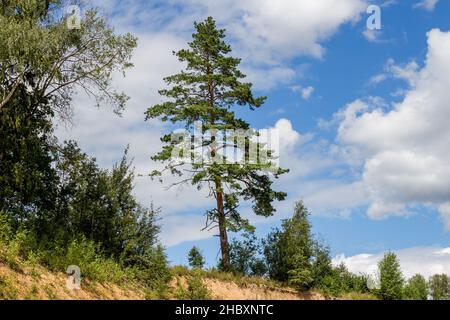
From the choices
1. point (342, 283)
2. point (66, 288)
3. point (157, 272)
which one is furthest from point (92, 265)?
point (342, 283)

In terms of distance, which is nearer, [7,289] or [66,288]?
[7,289]

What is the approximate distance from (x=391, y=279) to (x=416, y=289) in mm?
5801

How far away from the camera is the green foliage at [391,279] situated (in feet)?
109

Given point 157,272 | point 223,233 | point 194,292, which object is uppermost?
point 223,233

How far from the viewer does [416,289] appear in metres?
38.0

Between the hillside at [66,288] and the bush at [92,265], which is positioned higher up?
the bush at [92,265]

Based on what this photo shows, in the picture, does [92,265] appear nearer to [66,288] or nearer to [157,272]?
[66,288]

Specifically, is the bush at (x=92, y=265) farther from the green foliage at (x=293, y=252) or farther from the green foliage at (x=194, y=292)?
the green foliage at (x=293, y=252)

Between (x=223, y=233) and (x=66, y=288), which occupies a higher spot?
(x=223, y=233)

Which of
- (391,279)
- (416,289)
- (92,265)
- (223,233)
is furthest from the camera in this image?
(416,289)

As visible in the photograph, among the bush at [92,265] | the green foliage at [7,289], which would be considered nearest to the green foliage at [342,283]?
the bush at [92,265]

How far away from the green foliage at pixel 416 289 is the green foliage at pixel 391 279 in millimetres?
1196
